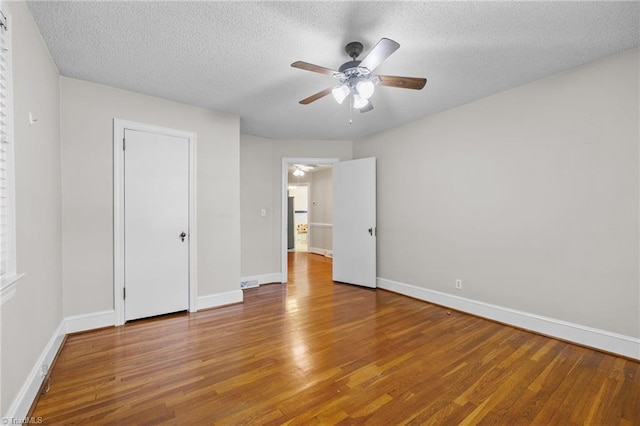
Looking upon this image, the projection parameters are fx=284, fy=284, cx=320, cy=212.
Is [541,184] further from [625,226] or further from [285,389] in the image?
[285,389]

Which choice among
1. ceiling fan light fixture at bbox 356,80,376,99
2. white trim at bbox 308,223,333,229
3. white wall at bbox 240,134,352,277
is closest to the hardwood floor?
white wall at bbox 240,134,352,277

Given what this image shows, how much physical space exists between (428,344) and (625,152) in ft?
7.49

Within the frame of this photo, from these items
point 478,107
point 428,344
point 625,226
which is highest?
point 478,107

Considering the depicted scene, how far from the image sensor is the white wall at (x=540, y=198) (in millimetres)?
2354

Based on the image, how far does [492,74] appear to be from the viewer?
266cm

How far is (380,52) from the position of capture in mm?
1831

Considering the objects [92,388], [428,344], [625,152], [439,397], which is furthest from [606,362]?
[92,388]

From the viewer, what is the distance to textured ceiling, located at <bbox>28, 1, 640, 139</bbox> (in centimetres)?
181

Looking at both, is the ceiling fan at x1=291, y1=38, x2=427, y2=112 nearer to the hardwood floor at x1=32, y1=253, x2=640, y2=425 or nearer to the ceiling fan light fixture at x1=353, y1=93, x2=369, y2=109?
the ceiling fan light fixture at x1=353, y1=93, x2=369, y2=109

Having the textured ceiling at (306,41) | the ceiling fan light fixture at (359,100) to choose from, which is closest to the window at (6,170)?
the textured ceiling at (306,41)

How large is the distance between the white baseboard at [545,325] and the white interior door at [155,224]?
3.14 meters

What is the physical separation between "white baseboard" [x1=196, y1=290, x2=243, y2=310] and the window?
2051 mm

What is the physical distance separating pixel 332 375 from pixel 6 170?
2.33 meters

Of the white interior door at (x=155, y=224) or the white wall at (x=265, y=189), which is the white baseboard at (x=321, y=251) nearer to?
the white wall at (x=265, y=189)
